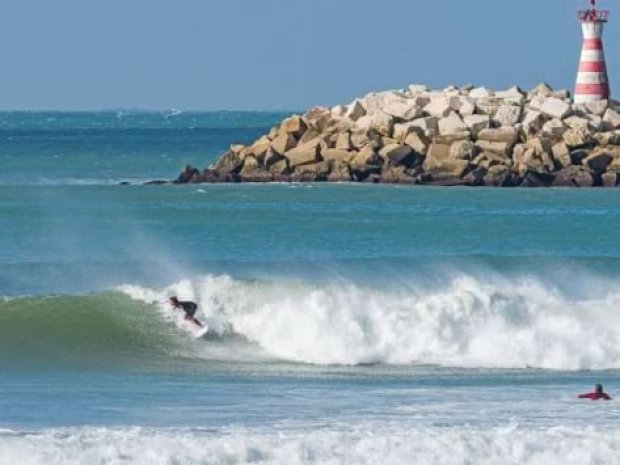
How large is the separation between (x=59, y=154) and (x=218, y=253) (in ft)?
159

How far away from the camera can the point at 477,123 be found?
45438 millimetres

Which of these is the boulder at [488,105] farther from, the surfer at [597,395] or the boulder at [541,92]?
the surfer at [597,395]

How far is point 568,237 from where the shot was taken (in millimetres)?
35156

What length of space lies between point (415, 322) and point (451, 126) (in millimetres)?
23897

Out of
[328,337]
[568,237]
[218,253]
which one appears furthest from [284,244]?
[328,337]

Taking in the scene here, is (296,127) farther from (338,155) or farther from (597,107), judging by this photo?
(597,107)

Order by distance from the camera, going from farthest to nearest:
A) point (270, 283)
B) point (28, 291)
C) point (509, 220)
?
point (509, 220) → point (28, 291) → point (270, 283)

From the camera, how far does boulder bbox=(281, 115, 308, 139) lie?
47.4m

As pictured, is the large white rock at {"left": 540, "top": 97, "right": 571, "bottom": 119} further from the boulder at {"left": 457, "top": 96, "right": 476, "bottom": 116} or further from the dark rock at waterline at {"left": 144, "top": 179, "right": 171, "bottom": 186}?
the dark rock at waterline at {"left": 144, "top": 179, "right": 171, "bottom": 186}

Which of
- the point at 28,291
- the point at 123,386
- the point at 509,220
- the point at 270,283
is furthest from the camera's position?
the point at 509,220

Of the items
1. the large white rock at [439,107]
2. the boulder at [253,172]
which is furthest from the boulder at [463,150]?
the boulder at [253,172]

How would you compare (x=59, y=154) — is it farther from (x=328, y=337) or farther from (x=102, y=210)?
(x=328, y=337)

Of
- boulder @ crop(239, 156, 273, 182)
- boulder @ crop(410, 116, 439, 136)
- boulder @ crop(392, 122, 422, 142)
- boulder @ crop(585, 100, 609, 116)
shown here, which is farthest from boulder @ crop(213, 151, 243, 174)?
boulder @ crop(585, 100, 609, 116)

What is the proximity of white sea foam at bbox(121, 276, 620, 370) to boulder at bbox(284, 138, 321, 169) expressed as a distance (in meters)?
23.0
